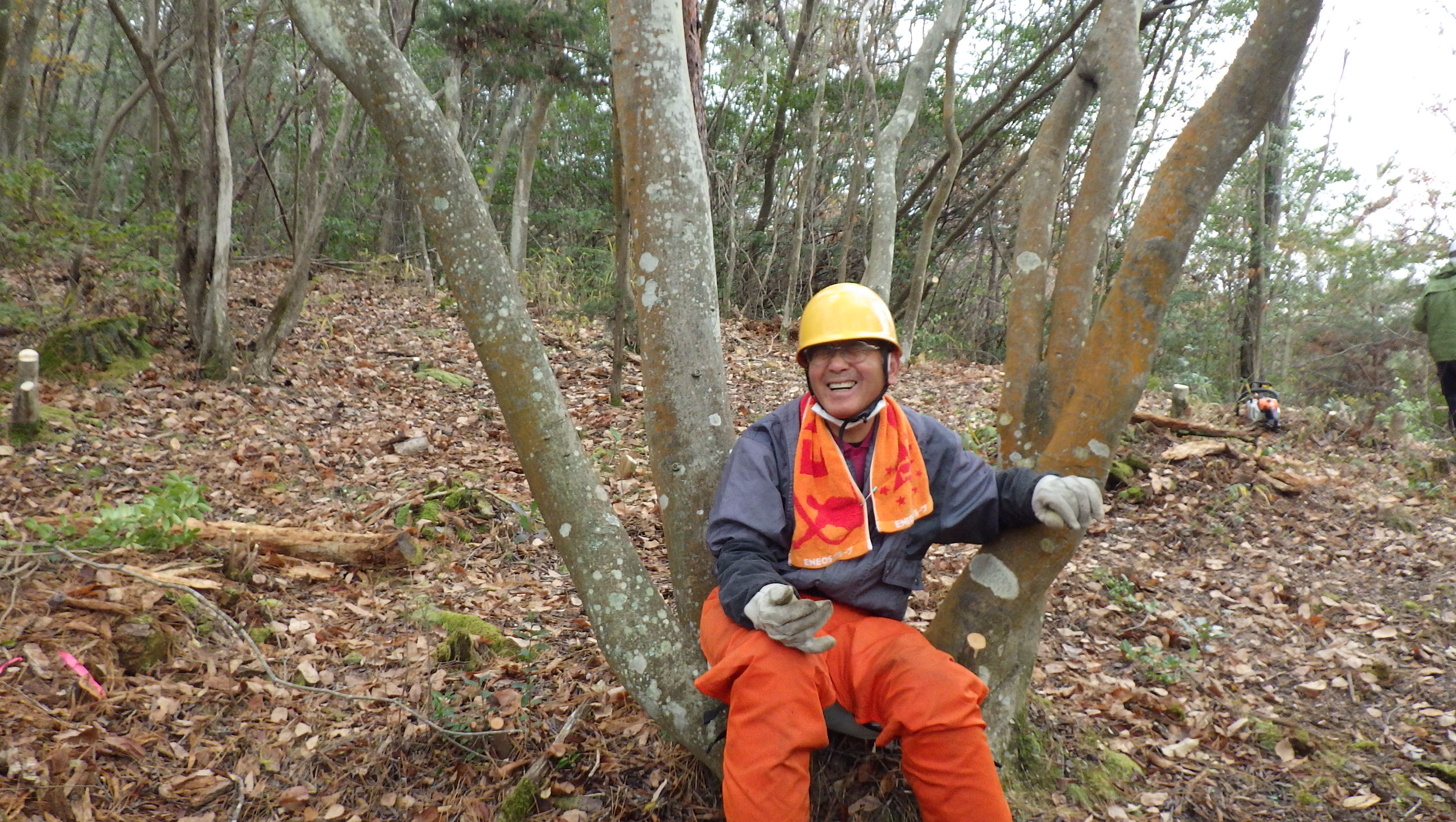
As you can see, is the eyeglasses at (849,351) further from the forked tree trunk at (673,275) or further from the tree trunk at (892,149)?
the tree trunk at (892,149)

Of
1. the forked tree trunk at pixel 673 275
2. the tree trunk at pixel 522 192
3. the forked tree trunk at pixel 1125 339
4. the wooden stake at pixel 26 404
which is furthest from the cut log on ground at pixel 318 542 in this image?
the tree trunk at pixel 522 192

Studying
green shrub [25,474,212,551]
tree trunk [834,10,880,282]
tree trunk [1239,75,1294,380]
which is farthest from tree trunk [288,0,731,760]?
tree trunk [1239,75,1294,380]

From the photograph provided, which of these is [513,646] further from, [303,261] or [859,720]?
[303,261]

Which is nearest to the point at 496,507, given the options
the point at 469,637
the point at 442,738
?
the point at 469,637

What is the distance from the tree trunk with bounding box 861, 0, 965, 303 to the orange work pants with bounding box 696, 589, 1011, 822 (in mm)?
3900

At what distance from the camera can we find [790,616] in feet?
6.67

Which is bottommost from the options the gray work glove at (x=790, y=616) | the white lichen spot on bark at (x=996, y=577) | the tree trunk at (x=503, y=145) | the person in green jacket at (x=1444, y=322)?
the gray work glove at (x=790, y=616)

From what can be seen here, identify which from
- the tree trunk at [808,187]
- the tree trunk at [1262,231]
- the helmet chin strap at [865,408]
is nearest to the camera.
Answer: the helmet chin strap at [865,408]

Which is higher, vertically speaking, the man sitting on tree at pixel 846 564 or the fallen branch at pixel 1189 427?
the fallen branch at pixel 1189 427

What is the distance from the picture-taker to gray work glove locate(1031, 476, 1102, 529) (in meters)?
2.16

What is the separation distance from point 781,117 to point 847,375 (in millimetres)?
10556

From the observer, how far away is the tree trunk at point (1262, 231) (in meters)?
10.1

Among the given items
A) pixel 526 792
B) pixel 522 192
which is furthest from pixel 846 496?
pixel 522 192

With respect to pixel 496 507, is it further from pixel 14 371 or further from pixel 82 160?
pixel 82 160
